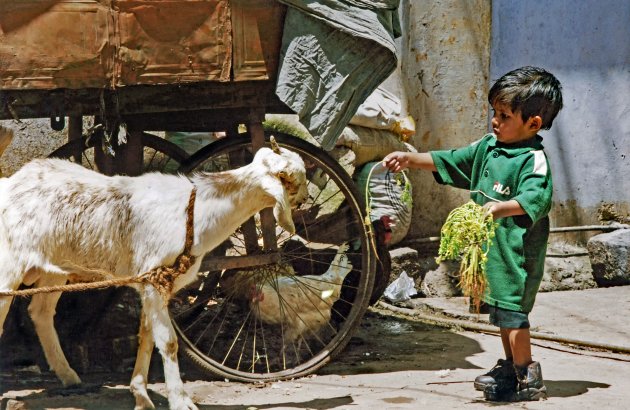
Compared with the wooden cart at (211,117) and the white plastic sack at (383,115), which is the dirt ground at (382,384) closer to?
the wooden cart at (211,117)

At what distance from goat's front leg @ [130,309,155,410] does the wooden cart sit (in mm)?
517

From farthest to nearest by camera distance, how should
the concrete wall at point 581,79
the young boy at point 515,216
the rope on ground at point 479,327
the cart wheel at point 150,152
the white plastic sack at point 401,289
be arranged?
the concrete wall at point 581,79, the white plastic sack at point 401,289, the rope on ground at point 479,327, the cart wheel at point 150,152, the young boy at point 515,216

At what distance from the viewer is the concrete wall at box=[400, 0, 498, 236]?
325 inches

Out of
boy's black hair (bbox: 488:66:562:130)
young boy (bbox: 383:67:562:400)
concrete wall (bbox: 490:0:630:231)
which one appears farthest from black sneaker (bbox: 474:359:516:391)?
concrete wall (bbox: 490:0:630:231)

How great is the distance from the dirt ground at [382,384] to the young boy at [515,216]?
0.17 meters

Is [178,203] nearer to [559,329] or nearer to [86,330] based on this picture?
[86,330]

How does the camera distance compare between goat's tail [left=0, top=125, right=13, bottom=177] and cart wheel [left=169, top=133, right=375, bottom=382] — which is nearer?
goat's tail [left=0, top=125, right=13, bottom=177]

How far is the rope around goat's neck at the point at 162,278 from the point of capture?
188 inches

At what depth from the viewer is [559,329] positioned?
715cm

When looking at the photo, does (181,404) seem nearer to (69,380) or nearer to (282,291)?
(69,380)

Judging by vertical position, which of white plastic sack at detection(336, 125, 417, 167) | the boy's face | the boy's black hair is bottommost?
the boy's face

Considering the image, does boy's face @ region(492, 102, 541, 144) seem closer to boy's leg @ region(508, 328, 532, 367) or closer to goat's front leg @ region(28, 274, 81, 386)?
boy's leg @ region(508, 328, 532, 367)

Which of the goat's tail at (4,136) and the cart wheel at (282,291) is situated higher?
the goat's tail at (4,136)

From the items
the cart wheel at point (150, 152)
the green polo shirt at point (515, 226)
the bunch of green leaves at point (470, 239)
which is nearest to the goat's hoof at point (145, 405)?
the cart wheel at point (150, 152)
